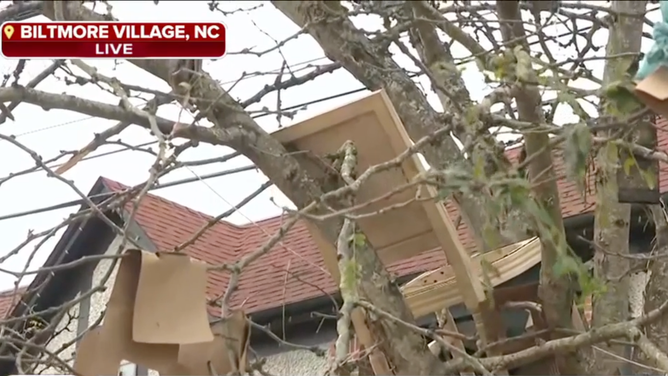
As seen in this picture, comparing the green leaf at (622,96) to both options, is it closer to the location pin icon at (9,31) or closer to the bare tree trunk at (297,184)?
the bare tree trunk at (297,184)

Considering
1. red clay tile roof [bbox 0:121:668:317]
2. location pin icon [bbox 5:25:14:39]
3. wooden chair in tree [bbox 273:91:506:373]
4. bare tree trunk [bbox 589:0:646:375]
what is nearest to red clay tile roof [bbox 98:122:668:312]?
red clay tile roof [bbox 0:121:668:317]

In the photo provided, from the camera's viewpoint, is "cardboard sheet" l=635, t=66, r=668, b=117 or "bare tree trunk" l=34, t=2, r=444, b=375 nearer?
"cardboard sheet" l=635, t=66, r=668, b=117

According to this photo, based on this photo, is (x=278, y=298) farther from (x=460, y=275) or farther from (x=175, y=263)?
(x=175, y=263)

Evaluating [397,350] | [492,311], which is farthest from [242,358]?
[492,311]

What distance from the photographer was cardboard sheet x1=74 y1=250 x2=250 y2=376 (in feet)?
5.44

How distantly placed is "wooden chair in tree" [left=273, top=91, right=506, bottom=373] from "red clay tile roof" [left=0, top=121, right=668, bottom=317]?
136 cm

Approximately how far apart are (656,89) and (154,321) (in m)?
1.03

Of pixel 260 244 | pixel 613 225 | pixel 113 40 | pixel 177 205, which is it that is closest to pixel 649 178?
pixel 613 225

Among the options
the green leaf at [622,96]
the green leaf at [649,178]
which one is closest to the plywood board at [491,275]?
the green leaf at [649,178]

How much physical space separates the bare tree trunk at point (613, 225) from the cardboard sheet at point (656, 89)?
0.78 metres

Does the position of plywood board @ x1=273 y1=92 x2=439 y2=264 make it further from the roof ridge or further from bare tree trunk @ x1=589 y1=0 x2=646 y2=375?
the roof ridge

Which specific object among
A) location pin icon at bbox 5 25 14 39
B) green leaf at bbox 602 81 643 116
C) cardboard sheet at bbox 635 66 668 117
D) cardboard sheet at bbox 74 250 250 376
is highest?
location pin icon at bbox 5 25 14 39

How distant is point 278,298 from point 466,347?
7.78 ft

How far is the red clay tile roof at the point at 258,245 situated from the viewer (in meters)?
4.36
